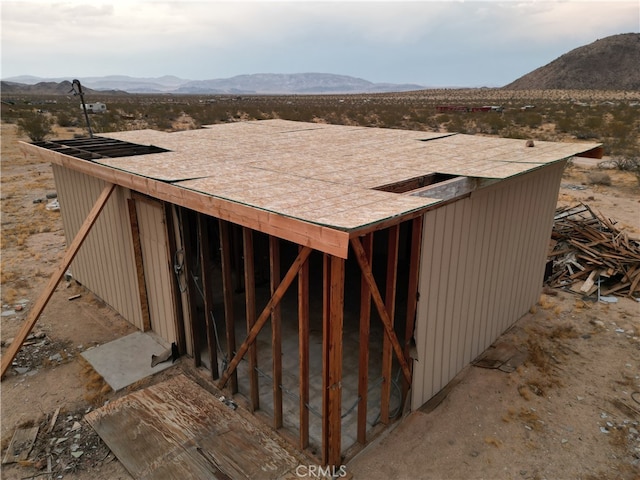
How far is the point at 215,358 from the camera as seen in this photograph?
6.36 metres

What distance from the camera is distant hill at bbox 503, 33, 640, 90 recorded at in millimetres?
92562

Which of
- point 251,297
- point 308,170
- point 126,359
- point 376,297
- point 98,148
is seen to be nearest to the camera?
point 376,297

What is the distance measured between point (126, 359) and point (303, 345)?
12.2ft

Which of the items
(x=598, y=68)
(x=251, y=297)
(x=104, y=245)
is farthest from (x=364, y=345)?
(x=598, y=68)

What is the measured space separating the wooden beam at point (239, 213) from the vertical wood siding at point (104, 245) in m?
0.99

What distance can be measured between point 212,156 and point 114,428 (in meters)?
4.23

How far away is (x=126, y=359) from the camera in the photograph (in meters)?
6.92

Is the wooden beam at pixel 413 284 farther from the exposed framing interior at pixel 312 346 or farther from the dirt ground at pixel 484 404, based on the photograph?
the dirt ground at pixel 484 404

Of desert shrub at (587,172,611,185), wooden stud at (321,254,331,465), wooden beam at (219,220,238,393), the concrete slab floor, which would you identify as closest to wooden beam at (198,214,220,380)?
wooden beam at (219,220,238,393)

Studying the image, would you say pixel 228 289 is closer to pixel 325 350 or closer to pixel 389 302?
pixel 325 350

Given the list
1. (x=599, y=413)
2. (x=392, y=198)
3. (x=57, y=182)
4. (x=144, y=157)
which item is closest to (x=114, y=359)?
(x=144, y=157)

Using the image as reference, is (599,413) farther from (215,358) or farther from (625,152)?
(625,152)

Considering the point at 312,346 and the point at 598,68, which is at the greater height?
the point at 598,68

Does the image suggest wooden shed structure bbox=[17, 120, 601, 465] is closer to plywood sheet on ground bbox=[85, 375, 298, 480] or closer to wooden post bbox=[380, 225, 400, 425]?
wooden post bbox=[380, 225, 400, 425]
